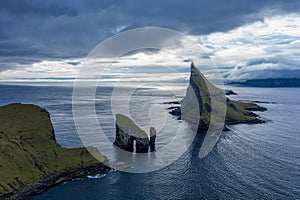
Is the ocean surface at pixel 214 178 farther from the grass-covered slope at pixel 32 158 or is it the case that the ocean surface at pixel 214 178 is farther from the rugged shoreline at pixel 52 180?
the grass-covered slope at pixel 32 158

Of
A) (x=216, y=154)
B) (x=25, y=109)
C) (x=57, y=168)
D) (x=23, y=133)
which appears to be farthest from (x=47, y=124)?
(x=216, y=154)

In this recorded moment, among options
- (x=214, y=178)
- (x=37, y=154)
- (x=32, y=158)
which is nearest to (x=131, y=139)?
(x=37, y=154)

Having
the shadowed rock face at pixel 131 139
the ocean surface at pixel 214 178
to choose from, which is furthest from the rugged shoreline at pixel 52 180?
the shadowed rock face at pixel 131 139

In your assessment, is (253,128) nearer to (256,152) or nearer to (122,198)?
(256,152)

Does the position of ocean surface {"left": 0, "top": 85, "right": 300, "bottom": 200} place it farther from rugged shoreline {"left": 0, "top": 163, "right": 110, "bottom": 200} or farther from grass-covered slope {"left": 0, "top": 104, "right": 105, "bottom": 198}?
grass-covered slope {"left": 0, "top": 104, "right": 105, "bottom": 198}

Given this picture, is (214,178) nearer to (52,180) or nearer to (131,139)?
(131,139)

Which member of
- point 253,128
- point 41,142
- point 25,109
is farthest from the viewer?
point 253,128

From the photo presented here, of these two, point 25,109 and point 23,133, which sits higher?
point 25,109

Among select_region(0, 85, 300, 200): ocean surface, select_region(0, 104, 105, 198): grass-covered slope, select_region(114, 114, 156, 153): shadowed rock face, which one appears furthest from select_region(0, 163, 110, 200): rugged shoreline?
select_region(114, 114, 156, 153): shadowed rock face

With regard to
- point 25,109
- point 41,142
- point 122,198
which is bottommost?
point 122,198
